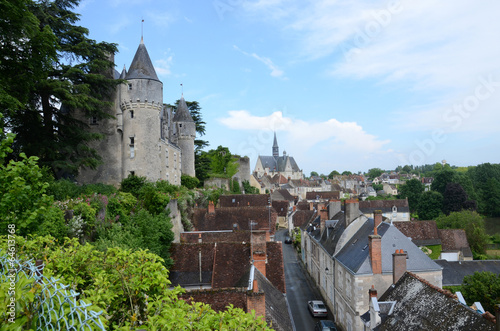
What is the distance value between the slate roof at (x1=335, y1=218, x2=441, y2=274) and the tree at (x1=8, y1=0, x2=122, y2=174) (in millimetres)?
18628

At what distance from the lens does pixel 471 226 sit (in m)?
39.8

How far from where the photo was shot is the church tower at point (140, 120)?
26297 mm

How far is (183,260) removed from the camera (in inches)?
735

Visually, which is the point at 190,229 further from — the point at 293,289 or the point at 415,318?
the point at 415,318

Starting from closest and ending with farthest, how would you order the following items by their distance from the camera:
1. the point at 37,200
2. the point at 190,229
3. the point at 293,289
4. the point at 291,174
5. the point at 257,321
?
the point at 257,321, the point at 37,200, the point at 293,289, the point at 190,229, the point at 291,174

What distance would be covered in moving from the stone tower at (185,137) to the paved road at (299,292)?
1646 centimetres

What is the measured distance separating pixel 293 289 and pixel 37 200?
21.8 metres

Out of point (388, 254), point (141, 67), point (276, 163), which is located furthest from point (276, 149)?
point (388, 254)

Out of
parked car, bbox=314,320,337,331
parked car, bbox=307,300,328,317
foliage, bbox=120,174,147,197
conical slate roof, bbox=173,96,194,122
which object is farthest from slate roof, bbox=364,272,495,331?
conical slate roof, bbox=173,96,194,122

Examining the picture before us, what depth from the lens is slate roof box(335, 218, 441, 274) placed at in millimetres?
16891

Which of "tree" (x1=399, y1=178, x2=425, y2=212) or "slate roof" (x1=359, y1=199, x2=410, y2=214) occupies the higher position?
"tree" (x1=399, y1=178, x2=425, y2=212)

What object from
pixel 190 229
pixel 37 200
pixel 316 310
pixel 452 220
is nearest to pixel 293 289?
pixel 316 310

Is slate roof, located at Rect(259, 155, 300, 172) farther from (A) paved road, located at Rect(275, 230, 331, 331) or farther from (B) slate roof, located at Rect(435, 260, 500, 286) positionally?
(B) slate roof, located at Rect(435, 260, 500, 286)

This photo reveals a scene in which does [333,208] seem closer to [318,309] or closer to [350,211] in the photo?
[350,211]
